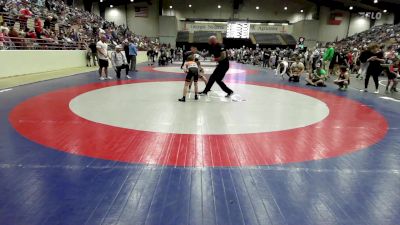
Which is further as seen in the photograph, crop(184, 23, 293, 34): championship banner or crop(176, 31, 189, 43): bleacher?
crop(184, 23, 293, 34): championship banner

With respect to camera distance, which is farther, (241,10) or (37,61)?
(241,10)

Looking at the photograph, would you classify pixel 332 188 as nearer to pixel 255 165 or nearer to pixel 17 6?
pixel 255 165

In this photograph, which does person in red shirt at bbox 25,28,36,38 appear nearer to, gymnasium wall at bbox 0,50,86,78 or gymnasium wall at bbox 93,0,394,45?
gymnasium wall at bbox 0,50,86,78

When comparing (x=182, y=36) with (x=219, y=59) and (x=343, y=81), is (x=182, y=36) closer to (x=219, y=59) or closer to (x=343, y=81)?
(x=343, y=81)

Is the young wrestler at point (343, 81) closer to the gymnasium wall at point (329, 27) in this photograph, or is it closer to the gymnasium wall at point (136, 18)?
the gymnasium wall at point (329, 27)

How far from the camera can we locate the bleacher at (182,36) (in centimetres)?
4154

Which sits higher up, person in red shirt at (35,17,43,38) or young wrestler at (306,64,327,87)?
person in red shirt at (35,17,43,38)

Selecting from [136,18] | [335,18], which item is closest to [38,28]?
[136,18]

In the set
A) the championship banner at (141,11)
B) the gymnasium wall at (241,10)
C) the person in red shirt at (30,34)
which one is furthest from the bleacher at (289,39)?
the person in red shirt at (30,34)

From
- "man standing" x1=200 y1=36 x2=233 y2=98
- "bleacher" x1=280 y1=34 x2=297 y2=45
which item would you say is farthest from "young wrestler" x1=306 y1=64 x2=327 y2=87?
"bleacher" x1=280 y1=34 x2=297 y2=45

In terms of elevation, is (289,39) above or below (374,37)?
below

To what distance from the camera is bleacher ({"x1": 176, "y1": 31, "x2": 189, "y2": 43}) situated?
41541 millimetres

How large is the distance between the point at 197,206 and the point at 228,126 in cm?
256

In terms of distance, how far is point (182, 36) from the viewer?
4200cm
